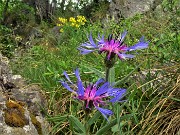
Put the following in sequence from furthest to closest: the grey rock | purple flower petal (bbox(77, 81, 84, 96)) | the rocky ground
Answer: the grey rock < the rocky ground < purple flower petal (bbox(77, 81, 84, 96))

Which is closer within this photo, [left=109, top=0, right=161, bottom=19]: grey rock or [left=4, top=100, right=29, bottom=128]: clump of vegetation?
[left=4, top=100, right=29, bottom=128]: clump of vegetation

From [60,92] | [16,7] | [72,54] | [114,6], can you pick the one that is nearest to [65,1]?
[16,7]

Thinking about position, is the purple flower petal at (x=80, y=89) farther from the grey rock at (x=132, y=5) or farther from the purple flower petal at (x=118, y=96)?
the grey rock at (x=132, y=5)

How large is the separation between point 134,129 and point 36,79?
43.7 inches

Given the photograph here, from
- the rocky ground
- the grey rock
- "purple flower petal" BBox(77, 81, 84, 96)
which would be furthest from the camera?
the grey rock

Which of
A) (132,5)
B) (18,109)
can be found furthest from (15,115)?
(132,5)

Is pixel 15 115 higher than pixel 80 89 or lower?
lower

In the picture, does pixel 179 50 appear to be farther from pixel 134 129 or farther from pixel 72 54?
pixel 72 54

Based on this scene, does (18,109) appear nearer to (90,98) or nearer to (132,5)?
(90,98)

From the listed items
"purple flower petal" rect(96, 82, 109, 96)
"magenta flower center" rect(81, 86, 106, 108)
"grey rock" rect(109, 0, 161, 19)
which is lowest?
"magenta flower center" rect(81, 86, 106, 108)

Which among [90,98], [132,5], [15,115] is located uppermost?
[132,5]

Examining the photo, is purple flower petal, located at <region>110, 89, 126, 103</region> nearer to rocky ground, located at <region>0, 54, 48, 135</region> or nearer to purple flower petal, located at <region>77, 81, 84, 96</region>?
purple flower petal, located at <region>77, 81, 84, 96</region>

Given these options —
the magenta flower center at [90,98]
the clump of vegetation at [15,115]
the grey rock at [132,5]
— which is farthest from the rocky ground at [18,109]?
the grey rock at [132,5]

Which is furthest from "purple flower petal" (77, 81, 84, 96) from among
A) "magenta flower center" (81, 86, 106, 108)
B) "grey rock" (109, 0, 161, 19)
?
A: "grey rock" (109, 0, 161, 19)
